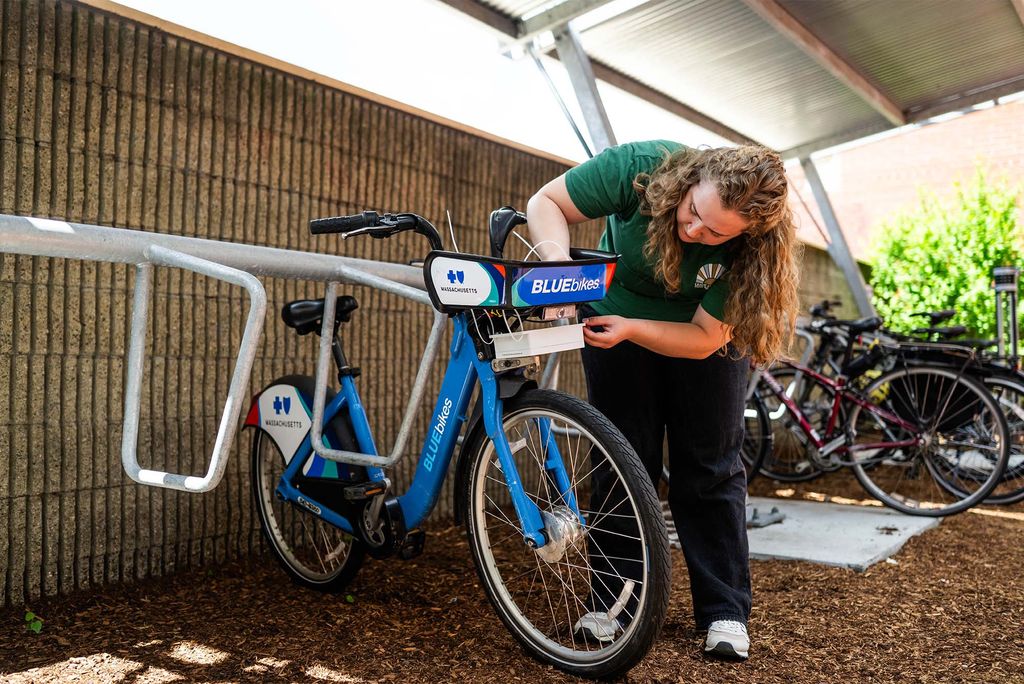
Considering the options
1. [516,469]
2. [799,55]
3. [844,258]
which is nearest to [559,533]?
[516,469]

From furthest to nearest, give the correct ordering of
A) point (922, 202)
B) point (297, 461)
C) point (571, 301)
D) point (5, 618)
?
1. point (922, 202)
2. point (297, 461)
3. point (5, 618)
4. point (571, 301)

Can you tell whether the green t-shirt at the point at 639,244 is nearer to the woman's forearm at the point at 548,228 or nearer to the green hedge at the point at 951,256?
the woman's forearm at the point at 548,228

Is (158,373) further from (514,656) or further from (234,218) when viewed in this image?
(514,656)

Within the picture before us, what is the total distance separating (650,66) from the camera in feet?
14.7

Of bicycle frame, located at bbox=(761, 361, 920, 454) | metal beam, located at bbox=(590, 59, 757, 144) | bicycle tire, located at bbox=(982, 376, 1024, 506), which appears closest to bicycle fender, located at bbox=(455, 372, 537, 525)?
bicycle frame, located at bbox=(761, 361, 920, 454)

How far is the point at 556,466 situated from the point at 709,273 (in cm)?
57

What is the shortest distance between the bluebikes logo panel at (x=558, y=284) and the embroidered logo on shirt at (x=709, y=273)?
11.6 inches

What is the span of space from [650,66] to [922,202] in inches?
170

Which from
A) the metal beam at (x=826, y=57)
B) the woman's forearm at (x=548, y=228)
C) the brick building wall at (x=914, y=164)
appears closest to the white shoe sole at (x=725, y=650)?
the woman's forearm at (x=548, y=228)

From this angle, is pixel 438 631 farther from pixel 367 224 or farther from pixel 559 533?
pixel 367 224

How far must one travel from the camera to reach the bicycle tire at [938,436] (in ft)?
12.5

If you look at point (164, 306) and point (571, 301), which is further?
point (164, 306)

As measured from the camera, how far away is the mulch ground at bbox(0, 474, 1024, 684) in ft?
5.95

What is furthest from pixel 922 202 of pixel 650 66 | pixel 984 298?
pixel 650 66
